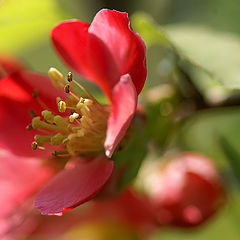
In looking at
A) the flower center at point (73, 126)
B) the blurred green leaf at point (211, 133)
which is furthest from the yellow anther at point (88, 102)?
the blurred green leaf at point (211, 133)

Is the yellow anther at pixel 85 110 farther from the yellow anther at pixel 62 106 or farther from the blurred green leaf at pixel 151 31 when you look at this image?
the blurred green leaf at pixel 151 31

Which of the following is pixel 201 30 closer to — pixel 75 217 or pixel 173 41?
pixel 173 41

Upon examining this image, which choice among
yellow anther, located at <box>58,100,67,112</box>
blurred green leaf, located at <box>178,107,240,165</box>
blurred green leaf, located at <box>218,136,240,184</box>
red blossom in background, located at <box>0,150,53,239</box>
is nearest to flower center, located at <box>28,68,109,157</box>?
yellow anther, located at <box>58,100,67,112</box>

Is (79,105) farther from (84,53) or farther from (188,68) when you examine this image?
(188,68)

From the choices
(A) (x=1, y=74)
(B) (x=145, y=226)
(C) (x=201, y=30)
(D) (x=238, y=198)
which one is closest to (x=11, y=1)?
(A) (x=1, y=74)

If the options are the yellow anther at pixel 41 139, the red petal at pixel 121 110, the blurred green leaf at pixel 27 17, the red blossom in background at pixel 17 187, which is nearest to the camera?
the red petal at pixel 121 110

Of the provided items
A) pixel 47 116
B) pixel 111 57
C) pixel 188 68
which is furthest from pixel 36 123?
pixel 188 68
